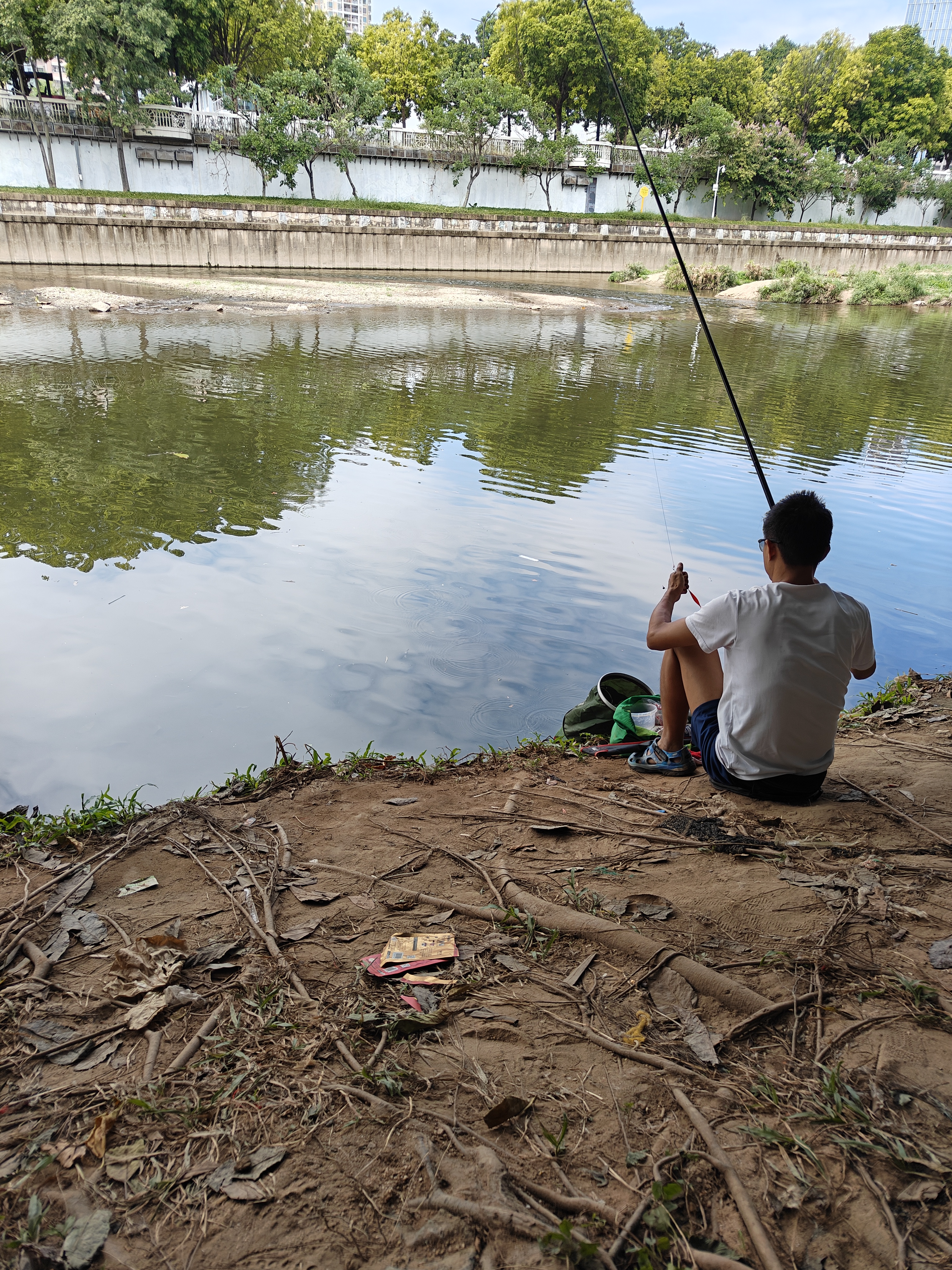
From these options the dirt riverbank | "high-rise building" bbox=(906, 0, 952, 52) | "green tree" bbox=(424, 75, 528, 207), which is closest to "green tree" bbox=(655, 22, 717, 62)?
"green tree" bbox=(424, 75, 528, 207)

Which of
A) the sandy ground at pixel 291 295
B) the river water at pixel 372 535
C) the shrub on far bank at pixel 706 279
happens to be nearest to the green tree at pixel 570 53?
the shrub on far bank at pixel 706 279

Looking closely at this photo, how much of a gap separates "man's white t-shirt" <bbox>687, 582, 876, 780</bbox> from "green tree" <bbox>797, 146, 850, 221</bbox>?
2145 inches

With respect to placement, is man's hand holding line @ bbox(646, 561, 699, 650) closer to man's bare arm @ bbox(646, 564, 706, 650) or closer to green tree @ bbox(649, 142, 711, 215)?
man's bare arm @ bbox(646, 564, 706, 650)

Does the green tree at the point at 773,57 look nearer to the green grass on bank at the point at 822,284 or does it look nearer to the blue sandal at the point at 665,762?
the green grass on bank at the point at 822,284

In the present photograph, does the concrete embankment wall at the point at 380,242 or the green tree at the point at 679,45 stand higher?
the green tree at the point at 679,45

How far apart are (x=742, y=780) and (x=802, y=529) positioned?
0.93 m

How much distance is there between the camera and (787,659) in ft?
8.89

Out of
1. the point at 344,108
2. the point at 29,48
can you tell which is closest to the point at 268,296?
the point at 29,48

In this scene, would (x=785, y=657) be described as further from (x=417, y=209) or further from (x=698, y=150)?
(x=698, y=150)

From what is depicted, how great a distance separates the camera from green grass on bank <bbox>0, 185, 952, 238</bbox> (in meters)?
30.7

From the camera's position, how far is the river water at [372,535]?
13.5 feet

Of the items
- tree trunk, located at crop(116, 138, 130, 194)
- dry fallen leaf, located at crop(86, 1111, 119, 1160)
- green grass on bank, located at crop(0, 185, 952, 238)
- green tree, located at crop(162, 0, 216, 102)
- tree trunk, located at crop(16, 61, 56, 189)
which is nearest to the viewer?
dry fallen leaf, located at crop(86, 1111, 119, 1160)

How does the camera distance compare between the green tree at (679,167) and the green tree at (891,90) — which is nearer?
the green tree at (679,167)

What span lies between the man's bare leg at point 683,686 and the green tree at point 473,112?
43.5 m
